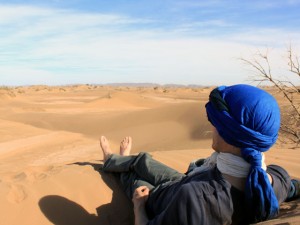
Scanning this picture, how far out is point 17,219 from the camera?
10.2 feet

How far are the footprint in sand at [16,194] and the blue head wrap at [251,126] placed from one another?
1784 millimetres

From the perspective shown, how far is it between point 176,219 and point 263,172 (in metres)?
0.53

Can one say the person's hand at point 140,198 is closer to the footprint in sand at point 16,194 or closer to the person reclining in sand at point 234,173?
the person reclining in sand at point 234,173

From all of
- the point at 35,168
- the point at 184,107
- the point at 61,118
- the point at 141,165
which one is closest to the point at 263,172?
the point at 141,165

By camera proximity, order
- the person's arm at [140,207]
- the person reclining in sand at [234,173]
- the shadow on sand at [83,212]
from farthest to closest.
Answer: the shadow on sand at [83,212]
the person's arm at [140,207]
the person reclining in sand at [234,173]

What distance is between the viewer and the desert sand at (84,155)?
130 inches

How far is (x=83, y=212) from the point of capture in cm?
336

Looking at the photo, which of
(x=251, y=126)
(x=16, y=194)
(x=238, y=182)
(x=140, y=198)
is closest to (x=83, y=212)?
(x=16, y=194)

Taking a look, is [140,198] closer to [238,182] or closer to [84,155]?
[238,182]

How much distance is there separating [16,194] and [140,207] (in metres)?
1.28

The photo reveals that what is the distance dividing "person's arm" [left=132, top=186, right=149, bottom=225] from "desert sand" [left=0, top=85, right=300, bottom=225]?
744mm

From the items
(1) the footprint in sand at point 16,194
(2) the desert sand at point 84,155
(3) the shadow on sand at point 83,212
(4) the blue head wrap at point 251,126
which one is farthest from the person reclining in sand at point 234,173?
(1) the footprint in sand at point 16,194

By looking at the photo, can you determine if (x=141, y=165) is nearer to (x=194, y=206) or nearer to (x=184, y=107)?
(x=194, y=206)

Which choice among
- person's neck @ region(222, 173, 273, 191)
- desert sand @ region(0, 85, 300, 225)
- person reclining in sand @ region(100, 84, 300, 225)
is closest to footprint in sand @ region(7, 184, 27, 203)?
desert sand @ region(0, 85, 300, 225)
